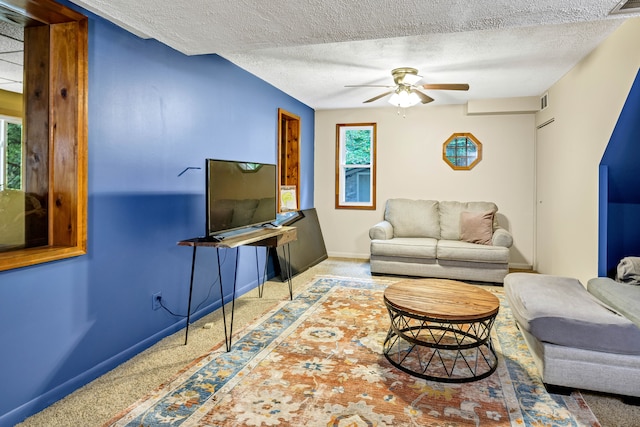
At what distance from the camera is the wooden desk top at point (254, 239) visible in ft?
8.85

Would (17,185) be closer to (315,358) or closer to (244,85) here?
(315,358)

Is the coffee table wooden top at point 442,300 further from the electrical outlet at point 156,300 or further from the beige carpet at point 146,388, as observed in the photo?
the electrical outlet at point 156,300

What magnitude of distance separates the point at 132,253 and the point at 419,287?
2.06m

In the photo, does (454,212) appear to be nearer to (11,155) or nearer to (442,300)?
(442,300)

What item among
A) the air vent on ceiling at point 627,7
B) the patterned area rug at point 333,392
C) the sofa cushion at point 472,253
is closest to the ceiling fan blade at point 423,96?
the sofa cushion at point 472,253

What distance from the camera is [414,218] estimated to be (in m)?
5.55

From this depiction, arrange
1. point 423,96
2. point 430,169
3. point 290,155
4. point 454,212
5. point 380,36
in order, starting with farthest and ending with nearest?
point 430,169 → point 290,155 → point 454,212 → point 423,96 → point 380,36

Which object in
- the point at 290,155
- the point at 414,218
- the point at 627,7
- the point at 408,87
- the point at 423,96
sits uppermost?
the point at 408,87

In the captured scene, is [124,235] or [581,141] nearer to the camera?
[124,235]

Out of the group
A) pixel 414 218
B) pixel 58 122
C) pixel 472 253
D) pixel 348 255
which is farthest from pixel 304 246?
pixel 58 122

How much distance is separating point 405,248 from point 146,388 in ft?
11.2

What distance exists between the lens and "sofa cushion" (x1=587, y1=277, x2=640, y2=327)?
7.37ft

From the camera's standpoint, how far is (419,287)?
2875mm

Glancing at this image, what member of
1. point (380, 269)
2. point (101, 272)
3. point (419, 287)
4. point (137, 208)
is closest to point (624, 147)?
point (419, 287)
